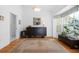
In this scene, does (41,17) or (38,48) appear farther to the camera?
(41,17)

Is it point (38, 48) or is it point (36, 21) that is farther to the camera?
point (36, 21)

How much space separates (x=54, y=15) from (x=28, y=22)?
2.58m

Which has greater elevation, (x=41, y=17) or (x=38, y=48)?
(x=41, y=17)

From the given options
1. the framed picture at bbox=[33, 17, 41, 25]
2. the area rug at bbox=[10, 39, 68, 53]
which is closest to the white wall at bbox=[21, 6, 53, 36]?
the framed picture at bbox=[33, 17, 41, 25]

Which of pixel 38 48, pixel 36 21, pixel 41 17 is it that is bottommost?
pixel 38 48

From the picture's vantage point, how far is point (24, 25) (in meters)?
13.4

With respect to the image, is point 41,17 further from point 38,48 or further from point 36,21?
point 38,48

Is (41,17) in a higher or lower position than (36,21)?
higher

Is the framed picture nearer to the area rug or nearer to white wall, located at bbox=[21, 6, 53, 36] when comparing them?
white wall, located at bbox=[21, 6, 53, 36]

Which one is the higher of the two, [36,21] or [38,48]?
[36,21]

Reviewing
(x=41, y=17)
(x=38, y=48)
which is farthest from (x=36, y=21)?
(x=38, y=48)

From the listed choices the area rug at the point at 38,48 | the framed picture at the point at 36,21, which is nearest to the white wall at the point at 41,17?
the framed picture at the point at 36,21

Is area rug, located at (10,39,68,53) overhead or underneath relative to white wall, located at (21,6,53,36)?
underneath
